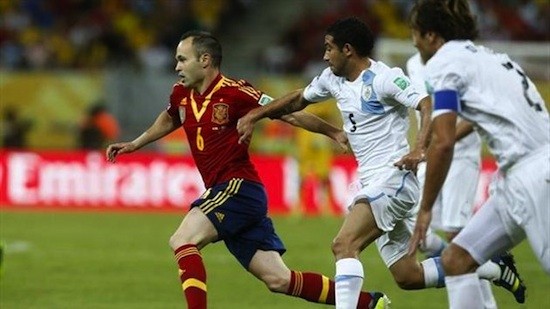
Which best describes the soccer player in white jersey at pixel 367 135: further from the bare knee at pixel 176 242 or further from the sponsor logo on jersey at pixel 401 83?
the bare knee at pixel 176 242

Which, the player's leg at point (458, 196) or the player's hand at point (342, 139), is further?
the player's leg at point (458, 196)

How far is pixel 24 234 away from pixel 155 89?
8.38 meters

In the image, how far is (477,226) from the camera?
7305 millimetres

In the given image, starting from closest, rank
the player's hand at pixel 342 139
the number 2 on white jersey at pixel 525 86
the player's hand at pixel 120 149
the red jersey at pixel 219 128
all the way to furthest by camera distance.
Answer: the number 2 on white jersey at pixel 525 86
the red jersey at pixel 219 128
the player's hand at pixel 342 139
the player's hand at pixel 120 149

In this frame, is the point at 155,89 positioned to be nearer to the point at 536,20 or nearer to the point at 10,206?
the point at 10,206

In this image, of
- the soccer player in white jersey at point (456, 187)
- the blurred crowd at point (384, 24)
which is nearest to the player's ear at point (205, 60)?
the soccer player in white jersey at point (456, 187)

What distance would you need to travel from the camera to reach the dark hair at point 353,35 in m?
8.80

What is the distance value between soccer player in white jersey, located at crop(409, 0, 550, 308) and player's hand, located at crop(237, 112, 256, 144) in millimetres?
1733

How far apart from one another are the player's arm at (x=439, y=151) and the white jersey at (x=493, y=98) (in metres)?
0.05

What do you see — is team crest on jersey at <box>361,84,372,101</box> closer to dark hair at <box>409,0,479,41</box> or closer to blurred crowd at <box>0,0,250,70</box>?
dark hair at <box>409,0,479,41</box>

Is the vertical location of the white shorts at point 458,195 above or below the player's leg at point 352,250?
below

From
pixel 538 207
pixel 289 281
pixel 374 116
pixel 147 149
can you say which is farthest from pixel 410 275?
pixel 147 149

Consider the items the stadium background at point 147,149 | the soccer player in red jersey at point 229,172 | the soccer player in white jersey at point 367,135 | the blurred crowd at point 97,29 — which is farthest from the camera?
the blurred crowd at point 97,29

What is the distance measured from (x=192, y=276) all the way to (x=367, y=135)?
151 cm
